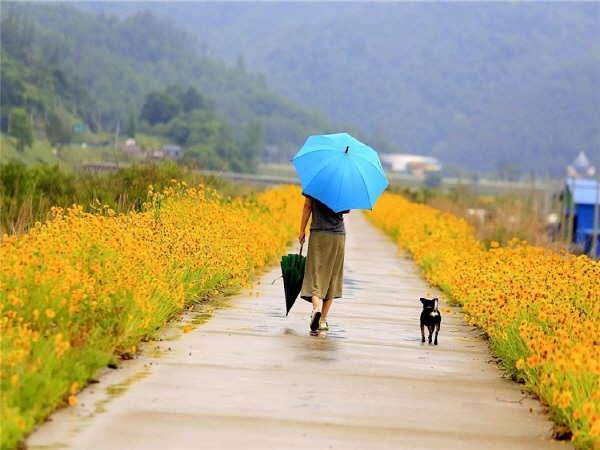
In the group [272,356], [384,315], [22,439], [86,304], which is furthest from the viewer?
[384,315]

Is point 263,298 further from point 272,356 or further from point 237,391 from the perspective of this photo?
point 237,391

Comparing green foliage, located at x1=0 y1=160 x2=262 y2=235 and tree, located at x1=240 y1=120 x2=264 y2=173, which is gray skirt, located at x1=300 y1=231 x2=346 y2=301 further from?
tree, located at x1=240 y1=120 x2=264 y2=173

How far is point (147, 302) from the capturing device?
33.0 feet

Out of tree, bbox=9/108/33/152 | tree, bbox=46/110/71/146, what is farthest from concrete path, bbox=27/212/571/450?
tree, bbox=46/110/71/146

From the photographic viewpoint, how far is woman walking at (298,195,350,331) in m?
12.4

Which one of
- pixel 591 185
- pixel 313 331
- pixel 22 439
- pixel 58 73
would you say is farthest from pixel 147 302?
pixel 58 73

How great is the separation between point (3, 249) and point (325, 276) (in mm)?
3725

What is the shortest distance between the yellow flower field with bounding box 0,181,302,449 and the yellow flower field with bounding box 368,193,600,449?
2.95 m

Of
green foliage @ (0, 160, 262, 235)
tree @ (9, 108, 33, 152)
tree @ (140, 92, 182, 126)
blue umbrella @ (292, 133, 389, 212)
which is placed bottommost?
green foliage @ (0, 160, 262, 235)

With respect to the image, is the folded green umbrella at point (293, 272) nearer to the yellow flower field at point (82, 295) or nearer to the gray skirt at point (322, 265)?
the gray skirt at point (322, 265)

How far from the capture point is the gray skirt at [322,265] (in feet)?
40.8

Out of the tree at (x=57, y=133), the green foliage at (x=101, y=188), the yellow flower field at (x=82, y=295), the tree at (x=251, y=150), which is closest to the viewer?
the yellow flower field at (x=82, y=295)

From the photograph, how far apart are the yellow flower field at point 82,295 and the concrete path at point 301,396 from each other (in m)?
0.20

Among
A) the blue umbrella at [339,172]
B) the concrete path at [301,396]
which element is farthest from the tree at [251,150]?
the concrete path at [301,396]
